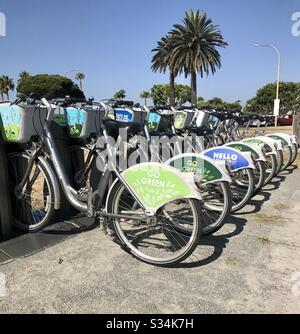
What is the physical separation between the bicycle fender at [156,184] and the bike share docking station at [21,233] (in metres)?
1.10

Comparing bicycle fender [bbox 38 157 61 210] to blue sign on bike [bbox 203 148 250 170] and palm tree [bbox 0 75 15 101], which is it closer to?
blue sign on bike [bbox 203 148 250 170]

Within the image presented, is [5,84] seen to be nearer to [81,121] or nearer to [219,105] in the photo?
[219,105]

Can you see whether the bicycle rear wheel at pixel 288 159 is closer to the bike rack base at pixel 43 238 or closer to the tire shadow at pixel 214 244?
the tire shadow at pixel 214 244

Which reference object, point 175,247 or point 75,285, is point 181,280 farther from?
point 75,285

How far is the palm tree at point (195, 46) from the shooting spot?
32719mm

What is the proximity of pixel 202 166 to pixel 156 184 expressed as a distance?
0.96 m

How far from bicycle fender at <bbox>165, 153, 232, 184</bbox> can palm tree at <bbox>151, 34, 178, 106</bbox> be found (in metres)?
29.9

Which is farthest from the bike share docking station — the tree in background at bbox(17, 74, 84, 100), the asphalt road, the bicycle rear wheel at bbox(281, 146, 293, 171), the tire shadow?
the tree in background at bbox(17, 74, 84, 100)

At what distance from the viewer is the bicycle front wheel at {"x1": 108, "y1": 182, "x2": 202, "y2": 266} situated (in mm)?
2738

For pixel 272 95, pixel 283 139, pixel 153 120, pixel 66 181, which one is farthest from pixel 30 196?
pixel 272 95

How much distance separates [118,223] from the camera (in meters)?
3.03

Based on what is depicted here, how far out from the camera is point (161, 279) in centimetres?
272
